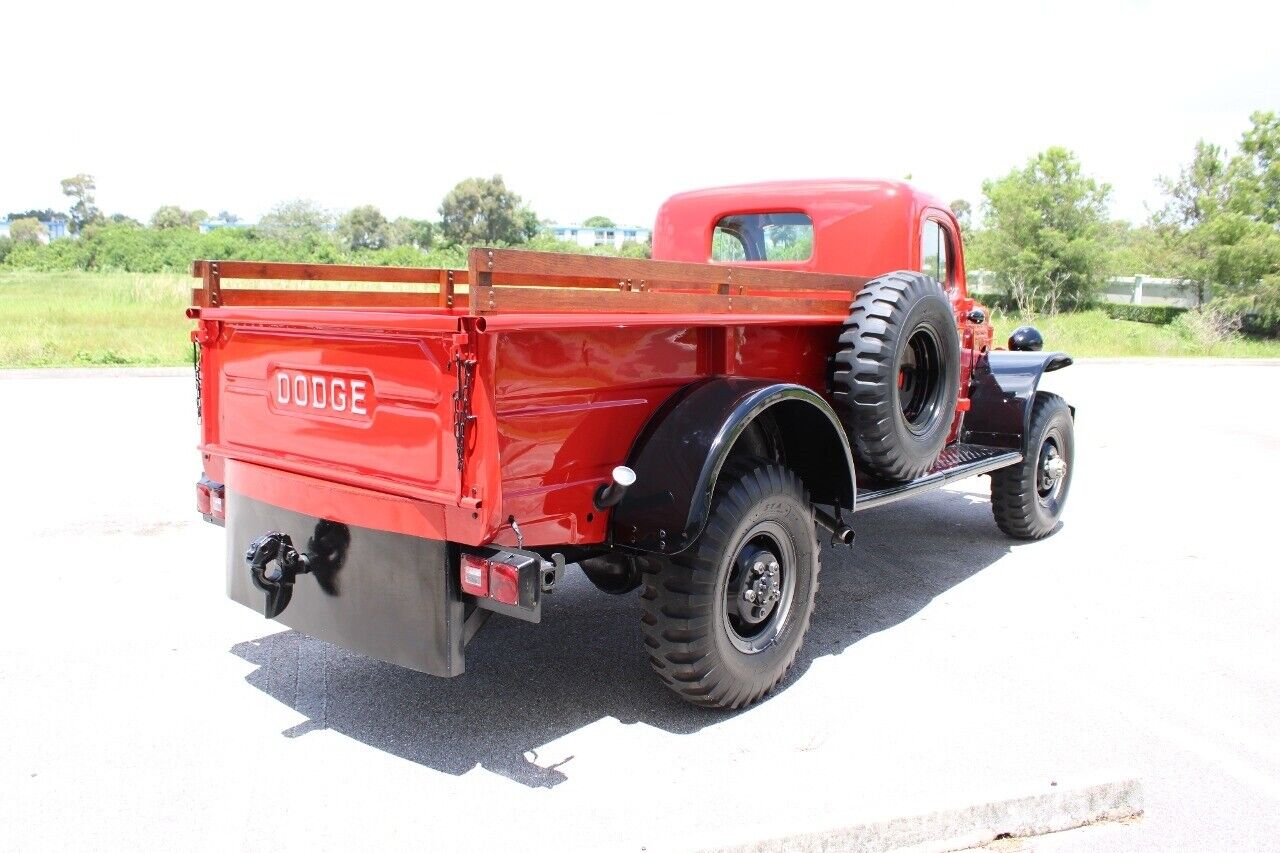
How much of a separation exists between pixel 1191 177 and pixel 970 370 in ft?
138

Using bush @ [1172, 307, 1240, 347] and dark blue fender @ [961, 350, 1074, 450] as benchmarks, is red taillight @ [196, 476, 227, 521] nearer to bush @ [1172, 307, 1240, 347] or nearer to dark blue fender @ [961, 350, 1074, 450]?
dark blue fender @ [961, 350, 1074, 450]

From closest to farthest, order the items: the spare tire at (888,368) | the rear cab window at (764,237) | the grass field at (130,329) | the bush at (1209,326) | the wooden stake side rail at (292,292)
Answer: the wooden stake side rail at (292,292) < the spare tire at (888,368) < the rear cab window at (764,237) < the grass field at (130,329) < the bush at (1209,326)

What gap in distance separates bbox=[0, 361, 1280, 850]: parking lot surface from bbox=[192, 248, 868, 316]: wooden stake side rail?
1.54 metres

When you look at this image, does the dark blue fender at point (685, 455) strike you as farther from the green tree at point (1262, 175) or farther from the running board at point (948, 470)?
the green tree at point (1262, 175)

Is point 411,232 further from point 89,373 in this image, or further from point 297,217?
point 89,373

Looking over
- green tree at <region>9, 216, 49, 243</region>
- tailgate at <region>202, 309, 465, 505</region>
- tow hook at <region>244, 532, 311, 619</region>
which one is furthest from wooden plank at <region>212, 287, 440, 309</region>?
green tree at <region>9, 216, 49, 243</region>

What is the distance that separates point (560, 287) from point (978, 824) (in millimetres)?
2153

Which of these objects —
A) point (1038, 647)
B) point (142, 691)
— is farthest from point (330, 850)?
point (1038, 647)

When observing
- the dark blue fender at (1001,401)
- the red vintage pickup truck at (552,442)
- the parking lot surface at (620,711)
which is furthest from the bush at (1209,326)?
the red vintage pickup truck at (552,442)

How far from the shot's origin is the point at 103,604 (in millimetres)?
4828

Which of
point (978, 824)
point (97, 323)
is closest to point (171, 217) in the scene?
point (97, 323)

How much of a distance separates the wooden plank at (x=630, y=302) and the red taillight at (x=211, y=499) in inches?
72.6

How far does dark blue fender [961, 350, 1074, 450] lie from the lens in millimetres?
6211

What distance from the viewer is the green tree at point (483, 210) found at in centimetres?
5481
